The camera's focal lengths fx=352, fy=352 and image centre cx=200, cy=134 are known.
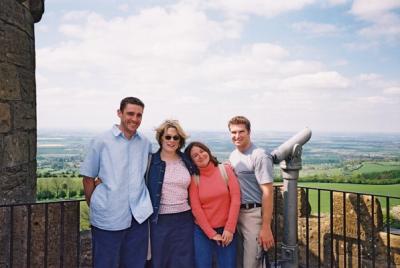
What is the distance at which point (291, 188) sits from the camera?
11.7 feet

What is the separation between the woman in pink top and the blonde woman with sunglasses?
0.07m

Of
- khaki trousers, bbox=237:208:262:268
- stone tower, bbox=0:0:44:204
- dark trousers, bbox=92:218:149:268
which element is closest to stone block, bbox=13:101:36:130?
stone tower, bbox=0:0:44:204

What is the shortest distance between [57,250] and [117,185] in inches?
47.4

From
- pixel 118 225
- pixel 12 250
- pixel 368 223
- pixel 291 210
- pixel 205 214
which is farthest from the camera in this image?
pixel 368 223

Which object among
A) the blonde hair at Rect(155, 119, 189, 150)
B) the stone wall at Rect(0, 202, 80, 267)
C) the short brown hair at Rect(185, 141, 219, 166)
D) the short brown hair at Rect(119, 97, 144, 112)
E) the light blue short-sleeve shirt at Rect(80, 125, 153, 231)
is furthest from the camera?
the stone wall at Rect(0, 202, 80, 267)

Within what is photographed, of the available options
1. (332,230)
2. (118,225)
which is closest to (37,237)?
(118,225)

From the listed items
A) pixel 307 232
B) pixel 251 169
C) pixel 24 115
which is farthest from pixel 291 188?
pixel 24 115

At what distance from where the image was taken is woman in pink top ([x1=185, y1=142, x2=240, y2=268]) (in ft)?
9.46

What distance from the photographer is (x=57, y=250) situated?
3.32 metres

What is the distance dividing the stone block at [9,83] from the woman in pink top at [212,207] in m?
1.88

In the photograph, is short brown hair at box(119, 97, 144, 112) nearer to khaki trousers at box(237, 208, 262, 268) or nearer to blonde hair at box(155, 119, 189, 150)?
blonde hair at box(155, 119, 189, 150)

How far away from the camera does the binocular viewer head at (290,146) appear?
338cm

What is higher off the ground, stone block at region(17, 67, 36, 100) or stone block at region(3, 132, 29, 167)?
stone block at region(17, 67, 36, 100)

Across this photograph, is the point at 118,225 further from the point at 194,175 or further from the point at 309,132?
the point at 309,132
